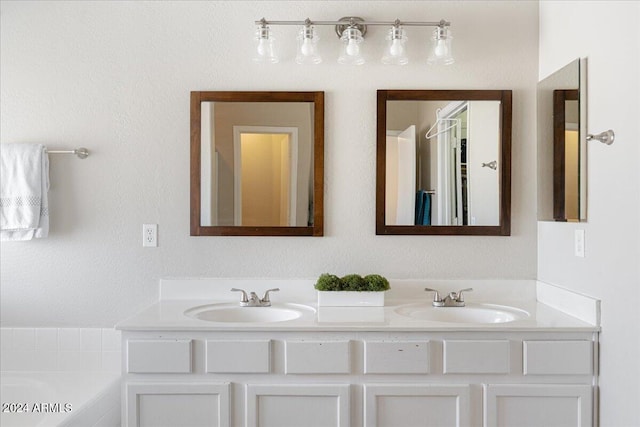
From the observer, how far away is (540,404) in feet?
5.95

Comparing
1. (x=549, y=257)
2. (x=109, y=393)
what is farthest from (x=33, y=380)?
(x=549, y=257)

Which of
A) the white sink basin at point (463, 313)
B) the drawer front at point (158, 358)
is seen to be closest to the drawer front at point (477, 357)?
the white sink basin at point (463, 313)

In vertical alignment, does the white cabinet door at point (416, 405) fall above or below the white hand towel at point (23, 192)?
below

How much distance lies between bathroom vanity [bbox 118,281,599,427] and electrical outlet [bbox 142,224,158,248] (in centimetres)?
57

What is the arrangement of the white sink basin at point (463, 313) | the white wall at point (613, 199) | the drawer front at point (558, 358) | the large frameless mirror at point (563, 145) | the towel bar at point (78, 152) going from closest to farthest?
1. the white wall at point (613, 199)
2. the drawer front at point (558, 358)
3. the large frameless mirror at point (563, 145)
4. the white sink basin at point (463, 313)
5. the towel bar at point (78, 152)

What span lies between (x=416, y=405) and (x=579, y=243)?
88 cm

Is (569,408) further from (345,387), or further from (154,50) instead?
(154,50)

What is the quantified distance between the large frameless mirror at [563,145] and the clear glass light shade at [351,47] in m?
0.83

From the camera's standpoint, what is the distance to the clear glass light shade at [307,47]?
2.20m

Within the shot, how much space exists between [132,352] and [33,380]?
77cm

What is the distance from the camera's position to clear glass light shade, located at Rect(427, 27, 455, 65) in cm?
220

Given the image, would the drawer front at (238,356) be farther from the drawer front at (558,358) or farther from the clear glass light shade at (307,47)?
the clear glass light shade at (307,47)

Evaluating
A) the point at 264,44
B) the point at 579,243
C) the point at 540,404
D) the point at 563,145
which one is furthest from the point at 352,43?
the point at 540,404

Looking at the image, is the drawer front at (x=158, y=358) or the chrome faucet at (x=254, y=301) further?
A: the chrome faucet at (x=254, y=301)
